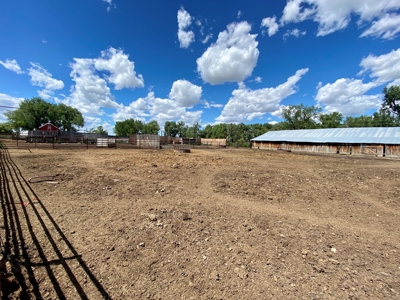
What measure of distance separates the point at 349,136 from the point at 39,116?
2999 inches

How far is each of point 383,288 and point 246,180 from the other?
17.6ft

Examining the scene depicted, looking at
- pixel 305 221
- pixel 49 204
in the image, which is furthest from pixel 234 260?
pixel 49 204

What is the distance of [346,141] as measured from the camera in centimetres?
2795

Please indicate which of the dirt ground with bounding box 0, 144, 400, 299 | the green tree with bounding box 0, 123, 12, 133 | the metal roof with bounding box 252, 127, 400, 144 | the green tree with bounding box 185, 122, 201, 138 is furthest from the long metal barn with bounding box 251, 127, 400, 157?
the green tree with bounding box 0, 123, 12, 133

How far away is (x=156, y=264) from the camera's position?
104 inches

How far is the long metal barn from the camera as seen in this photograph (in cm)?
2483

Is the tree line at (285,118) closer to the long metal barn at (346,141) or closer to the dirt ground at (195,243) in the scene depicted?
the long metal barn at (346,141)

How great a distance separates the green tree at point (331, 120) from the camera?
54.8m

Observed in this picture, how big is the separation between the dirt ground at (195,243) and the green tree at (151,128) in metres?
78.7

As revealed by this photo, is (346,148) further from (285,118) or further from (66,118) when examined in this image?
(66,118)

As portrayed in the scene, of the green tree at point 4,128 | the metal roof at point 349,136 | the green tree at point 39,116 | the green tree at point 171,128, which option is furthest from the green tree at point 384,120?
the green tree at point 4,128

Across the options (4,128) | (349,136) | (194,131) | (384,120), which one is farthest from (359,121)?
(4,128)

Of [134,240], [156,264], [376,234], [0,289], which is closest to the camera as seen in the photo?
[0,289]

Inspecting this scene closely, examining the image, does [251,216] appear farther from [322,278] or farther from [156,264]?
[156,264]
